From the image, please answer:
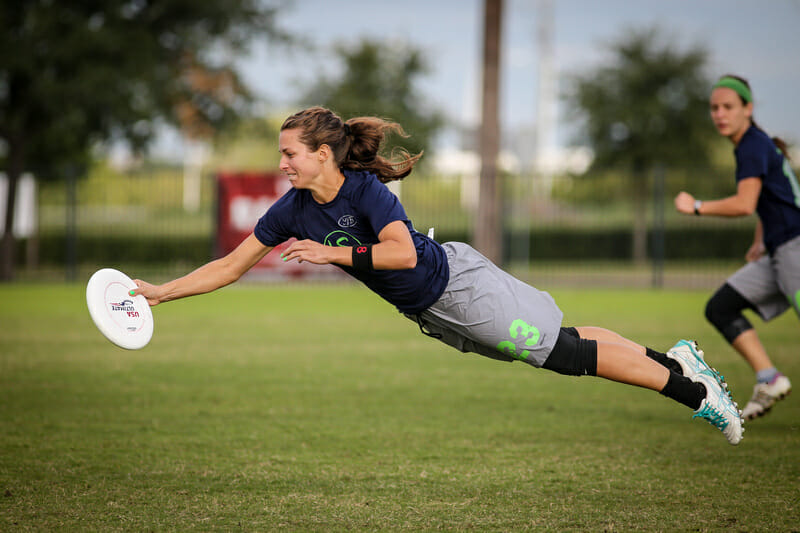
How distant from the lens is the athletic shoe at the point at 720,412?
439 cm

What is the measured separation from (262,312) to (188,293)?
31.6 ft

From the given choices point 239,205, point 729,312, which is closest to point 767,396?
point 729,312

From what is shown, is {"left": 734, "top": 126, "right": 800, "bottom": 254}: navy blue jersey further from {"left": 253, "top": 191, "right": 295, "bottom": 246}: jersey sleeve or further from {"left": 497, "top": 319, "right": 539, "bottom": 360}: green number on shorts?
{"left": 253, "top": 191, "right": 295, "bottom": 246}: jersey sleeve

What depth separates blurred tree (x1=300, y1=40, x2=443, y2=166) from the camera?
33.2m

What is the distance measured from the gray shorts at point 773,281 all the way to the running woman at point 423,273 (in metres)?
1.58

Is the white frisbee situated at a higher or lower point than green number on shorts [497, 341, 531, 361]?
higher

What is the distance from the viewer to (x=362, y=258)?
12.8 ft

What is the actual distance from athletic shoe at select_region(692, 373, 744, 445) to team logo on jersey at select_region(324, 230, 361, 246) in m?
1.91

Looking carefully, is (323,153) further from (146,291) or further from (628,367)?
(628,367)

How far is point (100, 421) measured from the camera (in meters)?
5.88

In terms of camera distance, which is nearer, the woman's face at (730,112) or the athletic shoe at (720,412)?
the athletic shoe at (720,412)

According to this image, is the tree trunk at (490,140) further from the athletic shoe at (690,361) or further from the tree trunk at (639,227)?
the athletic shoe at (690,361)

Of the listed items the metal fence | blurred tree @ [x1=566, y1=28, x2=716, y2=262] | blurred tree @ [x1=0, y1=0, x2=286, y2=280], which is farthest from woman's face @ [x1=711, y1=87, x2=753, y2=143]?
blurred tree @ [x1=566, y1=28, x2=716, y2=262]

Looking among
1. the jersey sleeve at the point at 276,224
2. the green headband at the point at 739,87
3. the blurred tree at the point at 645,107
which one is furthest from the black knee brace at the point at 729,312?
the blurred tree at the point at 645,107
